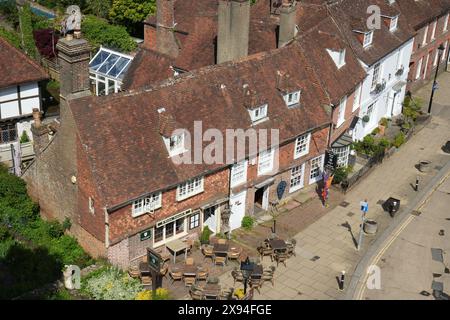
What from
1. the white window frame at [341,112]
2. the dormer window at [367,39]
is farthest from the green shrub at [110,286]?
the dormer window at [367,39]

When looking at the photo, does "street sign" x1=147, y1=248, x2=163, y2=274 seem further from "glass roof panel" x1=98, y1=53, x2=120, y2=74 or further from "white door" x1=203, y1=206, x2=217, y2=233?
"glass roof panel" x1=98, y1=53, x2=120, y2=74

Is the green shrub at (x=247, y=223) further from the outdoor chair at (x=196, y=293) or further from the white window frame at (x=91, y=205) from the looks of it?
the white window frame at (x=91, y=205)

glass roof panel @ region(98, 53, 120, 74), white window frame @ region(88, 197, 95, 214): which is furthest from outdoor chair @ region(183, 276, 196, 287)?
glass roof panel @ region(98, 53, 120, 74)

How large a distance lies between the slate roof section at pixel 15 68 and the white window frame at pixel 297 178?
1844cm

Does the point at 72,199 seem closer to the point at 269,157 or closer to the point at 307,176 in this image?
the point at 269,157

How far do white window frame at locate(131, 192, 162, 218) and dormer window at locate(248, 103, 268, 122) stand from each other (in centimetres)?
767

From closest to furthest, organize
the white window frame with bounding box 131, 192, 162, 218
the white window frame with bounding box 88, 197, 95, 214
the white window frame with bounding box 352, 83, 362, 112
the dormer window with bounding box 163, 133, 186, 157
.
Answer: the white window frame with bounding box 88, 197, 95, 214, the white window frame with bounding box 131, 192, 162, 218, the dormer window with bounding box 163, 133, 186, 157, the white window frame with bounding box 352, 83, 362, 112

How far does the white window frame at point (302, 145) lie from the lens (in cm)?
3831

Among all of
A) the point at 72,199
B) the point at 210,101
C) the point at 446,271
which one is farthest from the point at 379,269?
the point at 72,199

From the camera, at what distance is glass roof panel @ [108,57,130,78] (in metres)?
49.4

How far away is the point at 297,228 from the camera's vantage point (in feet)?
121

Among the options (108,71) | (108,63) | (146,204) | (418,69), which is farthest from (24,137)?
(418,69)

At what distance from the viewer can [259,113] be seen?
3628cm

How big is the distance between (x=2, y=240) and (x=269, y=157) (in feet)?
49.7
